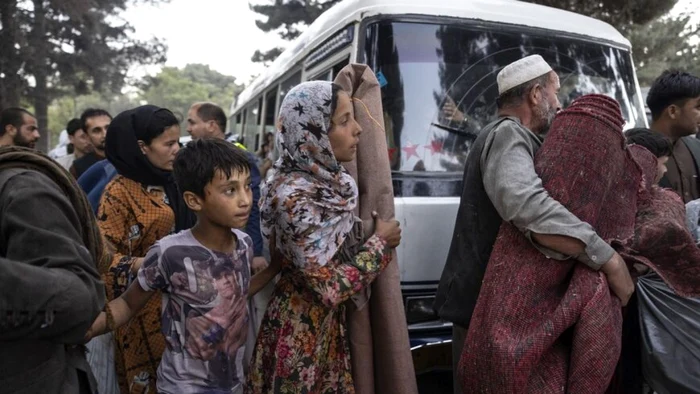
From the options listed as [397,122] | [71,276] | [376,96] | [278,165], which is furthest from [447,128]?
[71,276]

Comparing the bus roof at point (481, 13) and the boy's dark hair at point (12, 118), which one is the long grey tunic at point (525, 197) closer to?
the bus roof at point (481, 13)

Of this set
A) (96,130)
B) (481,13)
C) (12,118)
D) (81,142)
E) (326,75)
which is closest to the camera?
(481,13)

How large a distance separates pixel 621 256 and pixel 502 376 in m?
0.60

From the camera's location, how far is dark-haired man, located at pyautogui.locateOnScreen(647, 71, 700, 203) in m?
3.58

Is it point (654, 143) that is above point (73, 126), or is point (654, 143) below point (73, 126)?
below

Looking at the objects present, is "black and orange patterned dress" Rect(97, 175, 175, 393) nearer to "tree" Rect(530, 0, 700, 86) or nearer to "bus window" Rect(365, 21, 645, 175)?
"bus window" Rect(365, 21, 645, 175)

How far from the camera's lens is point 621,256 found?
6.98 ft

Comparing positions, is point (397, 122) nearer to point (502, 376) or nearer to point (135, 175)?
point (135, 175)

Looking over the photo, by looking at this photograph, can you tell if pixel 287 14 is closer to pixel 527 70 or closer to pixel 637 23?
pixel 637 23

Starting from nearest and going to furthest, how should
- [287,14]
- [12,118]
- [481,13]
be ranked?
[481,13] < [12,118] < [287,14]

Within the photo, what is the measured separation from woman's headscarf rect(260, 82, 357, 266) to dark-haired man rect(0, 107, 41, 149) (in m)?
3.79

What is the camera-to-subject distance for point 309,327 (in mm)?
2279

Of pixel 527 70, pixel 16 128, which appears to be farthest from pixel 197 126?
pixel 527 70

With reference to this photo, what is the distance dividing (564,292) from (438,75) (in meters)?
1.87
